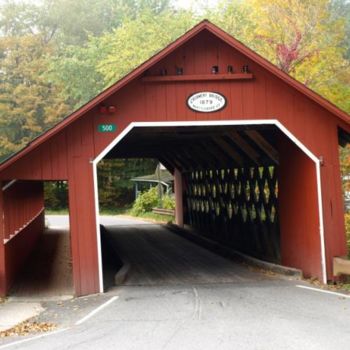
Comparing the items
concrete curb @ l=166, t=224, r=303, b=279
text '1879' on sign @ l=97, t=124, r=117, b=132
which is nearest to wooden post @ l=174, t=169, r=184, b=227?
concrete curb @ l=166, t=224, r=303, b=279

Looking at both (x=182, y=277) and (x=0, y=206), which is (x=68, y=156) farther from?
(x=182, y=277)

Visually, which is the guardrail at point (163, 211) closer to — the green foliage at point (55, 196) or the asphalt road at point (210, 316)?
the green foliage at point (55, 196)

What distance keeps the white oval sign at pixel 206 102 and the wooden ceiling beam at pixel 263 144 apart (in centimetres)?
255

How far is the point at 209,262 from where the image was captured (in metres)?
14.4

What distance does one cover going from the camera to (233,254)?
15031 millimetres

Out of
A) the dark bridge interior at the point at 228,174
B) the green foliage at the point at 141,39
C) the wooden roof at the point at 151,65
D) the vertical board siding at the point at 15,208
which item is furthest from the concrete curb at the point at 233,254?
the green foliage at the point at 141,39

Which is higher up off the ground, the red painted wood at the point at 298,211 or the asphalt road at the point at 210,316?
the red painted wood at the point at 298,211

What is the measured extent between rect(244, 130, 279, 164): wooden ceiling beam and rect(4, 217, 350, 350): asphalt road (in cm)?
262

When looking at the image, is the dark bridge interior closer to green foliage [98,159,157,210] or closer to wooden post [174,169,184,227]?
wooden post [174,169,184,227]

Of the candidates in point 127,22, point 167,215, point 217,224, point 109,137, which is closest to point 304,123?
point 109,137

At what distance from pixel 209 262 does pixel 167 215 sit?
1523cm

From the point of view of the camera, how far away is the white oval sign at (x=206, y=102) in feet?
35.5

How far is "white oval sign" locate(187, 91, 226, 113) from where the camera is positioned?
426 inches

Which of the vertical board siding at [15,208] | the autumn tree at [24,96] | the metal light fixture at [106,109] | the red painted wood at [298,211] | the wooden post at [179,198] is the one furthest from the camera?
the autumn tree at [24,96]
